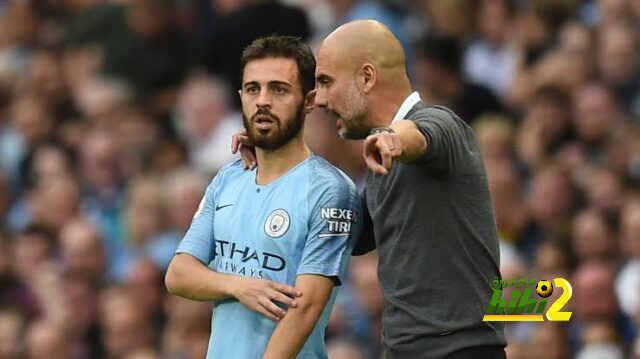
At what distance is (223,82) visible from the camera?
12.0 metres

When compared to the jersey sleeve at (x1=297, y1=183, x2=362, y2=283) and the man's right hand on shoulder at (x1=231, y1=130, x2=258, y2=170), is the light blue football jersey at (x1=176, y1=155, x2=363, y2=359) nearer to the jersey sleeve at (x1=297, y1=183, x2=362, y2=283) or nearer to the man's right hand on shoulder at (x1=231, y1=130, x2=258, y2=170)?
the jersey sleeve at (x1=297, y1=183, x2=362, y2=283)

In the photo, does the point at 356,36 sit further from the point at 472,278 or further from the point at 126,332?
the point at 126,332

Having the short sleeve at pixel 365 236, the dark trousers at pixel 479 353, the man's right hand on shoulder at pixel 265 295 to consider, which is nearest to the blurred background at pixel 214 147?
the short sleeve at pixel 365 236

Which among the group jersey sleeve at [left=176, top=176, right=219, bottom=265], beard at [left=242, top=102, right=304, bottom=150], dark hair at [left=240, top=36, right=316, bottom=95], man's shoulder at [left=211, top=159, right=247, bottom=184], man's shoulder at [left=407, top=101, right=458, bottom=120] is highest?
dark hair at [left=240, top=36, right=316, bottom=95]

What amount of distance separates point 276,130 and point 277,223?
14.4 inches

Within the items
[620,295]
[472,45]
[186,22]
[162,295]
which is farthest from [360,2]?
[620,295]

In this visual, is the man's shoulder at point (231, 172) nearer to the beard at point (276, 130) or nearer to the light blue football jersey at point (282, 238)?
the light blue football jersey at point (282, 238)

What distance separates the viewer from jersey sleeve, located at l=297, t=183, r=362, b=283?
6.17 metres

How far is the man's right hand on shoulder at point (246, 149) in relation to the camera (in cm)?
661

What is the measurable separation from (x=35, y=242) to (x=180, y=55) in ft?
6.07

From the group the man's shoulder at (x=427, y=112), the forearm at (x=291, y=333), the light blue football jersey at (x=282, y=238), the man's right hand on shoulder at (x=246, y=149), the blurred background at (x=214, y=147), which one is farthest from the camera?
the blurred background at (x=214, y=147)

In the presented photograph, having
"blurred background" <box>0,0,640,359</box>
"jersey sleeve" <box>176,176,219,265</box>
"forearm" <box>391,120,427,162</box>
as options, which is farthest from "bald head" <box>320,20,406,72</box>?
"blurred background" <box>0,0,640,359</box>

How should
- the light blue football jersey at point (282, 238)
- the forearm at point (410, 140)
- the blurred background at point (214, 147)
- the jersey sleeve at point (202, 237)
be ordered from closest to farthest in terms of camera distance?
the forearm at point (410, 140) → the light blue football jersey at point (282, 238) → the jersey sleeve at point (202, 237) → the blurred background at point (214, 147)

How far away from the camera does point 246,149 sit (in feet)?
21.8
